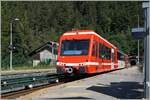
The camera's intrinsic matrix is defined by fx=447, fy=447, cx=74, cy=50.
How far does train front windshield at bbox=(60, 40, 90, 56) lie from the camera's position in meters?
27.4

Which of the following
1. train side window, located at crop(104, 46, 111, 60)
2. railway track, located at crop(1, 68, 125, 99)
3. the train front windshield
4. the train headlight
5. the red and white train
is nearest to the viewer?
railway track, located at crop(1, 68, 125, 99)

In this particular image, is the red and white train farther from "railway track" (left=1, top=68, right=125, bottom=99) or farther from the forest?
the forest

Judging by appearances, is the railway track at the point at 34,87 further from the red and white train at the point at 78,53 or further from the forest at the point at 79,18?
the forest at the point at 79,18

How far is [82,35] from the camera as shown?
92.2 ft

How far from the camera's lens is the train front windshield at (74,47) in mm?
27359

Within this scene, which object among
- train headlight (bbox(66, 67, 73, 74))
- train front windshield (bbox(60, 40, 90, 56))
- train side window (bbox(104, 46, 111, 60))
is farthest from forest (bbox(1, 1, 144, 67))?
train headlight (bbox(66, 67, 73, 74))

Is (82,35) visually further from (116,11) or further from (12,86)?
(116,11)

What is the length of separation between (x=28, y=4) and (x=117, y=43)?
1180 inches

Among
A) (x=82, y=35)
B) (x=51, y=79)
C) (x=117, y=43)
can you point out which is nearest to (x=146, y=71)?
(x=51, y=79)

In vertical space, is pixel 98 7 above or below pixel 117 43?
above

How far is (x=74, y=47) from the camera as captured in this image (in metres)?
27.6

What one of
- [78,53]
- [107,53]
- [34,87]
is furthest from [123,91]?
[107,53]

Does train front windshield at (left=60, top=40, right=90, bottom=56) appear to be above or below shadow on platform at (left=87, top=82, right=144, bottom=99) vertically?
above

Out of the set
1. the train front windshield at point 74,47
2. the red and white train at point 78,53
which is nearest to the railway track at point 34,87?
the red and white train at point 78,53
